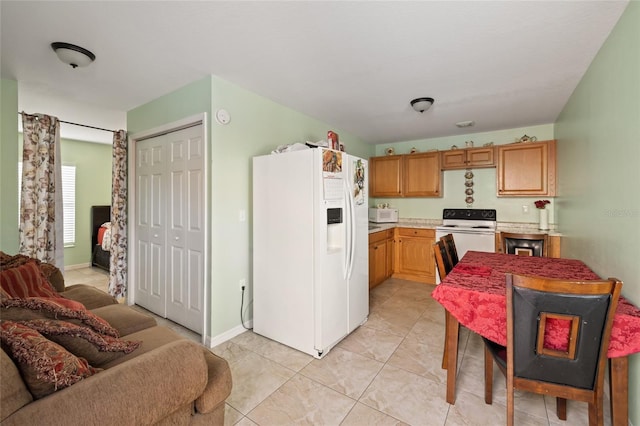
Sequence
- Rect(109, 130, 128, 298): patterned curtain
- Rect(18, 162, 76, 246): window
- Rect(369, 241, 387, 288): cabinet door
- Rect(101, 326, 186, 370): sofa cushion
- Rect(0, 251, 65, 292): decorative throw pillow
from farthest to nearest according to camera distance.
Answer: Rect(18, 162, 76, 246): window < Rect(369, 241, 387, 288): cabinet door < Rect(109, 130, 128, 298): patterned curtain < Rect(0, 251, 65, 292): decorative throw pillow < Rect(101, 326, 186, 370): sofa cushion

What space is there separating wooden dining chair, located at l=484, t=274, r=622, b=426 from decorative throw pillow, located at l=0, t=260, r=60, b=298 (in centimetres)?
254

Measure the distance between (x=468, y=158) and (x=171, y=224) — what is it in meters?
4.12

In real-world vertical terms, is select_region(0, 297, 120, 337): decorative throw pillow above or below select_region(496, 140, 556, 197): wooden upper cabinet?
below

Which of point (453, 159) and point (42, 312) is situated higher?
point (453, 159)

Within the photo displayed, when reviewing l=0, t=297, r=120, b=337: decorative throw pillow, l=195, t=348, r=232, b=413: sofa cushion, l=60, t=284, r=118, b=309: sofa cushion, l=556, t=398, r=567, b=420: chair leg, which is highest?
l=0, t=297, r=120, b=337: decorative throw pillow

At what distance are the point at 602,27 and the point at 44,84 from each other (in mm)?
4421

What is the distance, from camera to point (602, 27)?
5.72 ft

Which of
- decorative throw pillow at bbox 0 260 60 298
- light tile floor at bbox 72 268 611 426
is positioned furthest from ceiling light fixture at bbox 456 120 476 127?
decorative throw pillow at bbox 0 260 60 298

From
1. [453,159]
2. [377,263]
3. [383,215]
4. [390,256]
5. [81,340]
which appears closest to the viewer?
[81,340]

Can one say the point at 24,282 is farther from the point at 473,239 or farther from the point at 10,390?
the point at 473,239

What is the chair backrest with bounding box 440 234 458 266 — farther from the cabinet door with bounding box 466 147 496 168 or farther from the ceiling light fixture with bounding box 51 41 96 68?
the ceiling light fixture with bounding box 51 41 96 68

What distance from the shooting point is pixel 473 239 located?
3.90 metres

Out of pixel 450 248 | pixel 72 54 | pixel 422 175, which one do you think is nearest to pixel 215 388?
pixel 450 248

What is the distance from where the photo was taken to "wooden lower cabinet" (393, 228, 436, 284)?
4.30 m
